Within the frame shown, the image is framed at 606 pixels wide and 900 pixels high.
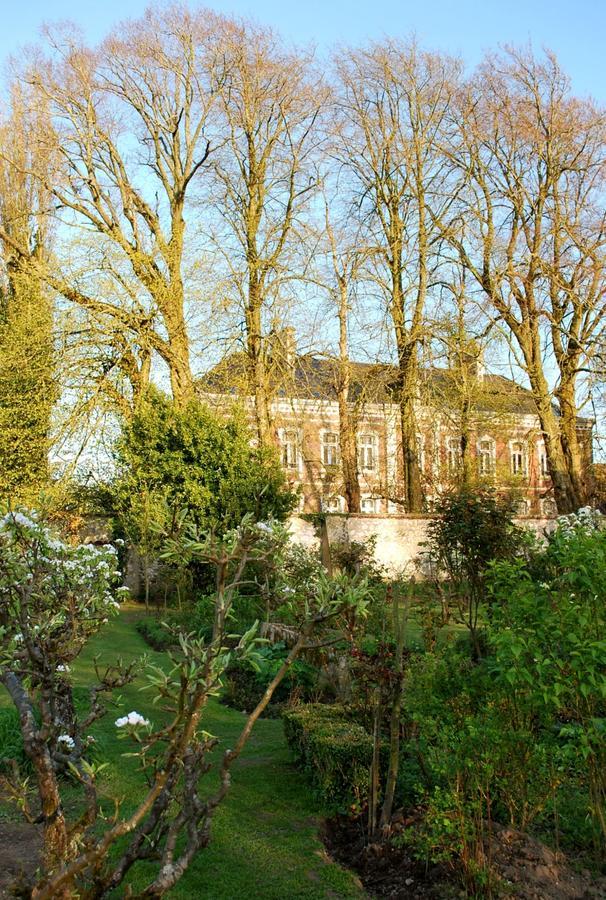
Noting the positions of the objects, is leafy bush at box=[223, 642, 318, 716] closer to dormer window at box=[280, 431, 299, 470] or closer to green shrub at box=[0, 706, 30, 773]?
green shrub at box=[0, 706, 30, 773]

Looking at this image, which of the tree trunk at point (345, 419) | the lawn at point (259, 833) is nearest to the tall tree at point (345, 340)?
the tree trunk at point (345, 419)

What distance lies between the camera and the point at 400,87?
23.1 metres

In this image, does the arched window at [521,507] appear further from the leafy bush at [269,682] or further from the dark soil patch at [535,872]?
the dark soil patch at [535,872]

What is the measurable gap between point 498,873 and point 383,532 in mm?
17464

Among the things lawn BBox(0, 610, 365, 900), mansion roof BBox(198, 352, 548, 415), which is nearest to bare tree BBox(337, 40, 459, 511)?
mansion roof BBox(198, 352, 548, 415)

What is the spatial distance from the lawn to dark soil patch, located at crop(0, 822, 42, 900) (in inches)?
23.5

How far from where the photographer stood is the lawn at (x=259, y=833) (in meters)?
4.30

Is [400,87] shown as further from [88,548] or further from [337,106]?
[88,548]

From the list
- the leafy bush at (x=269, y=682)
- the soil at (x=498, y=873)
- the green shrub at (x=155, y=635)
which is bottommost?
the green shrub at (x=155, y=635)

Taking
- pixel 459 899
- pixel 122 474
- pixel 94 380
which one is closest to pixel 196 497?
pixel 122 474

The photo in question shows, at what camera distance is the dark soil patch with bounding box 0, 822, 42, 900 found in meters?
4.38

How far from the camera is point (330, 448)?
107ft

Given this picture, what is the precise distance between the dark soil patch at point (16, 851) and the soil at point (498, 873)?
5.81ft

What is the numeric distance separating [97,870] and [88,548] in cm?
457
